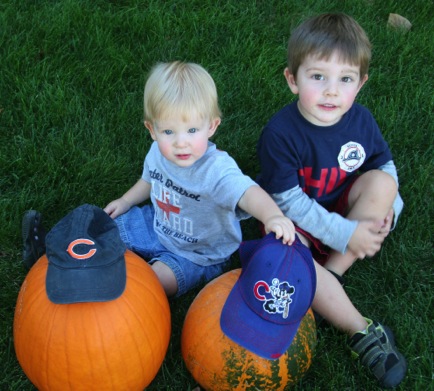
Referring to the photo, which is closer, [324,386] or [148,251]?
[324,386]

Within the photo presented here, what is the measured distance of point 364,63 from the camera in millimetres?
2816

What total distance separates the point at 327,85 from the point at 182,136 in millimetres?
740

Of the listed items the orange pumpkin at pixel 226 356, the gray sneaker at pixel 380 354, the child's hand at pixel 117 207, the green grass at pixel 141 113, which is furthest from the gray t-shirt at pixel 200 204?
the gray sneaker at pixel 380 354

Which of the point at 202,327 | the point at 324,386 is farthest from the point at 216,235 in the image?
the point at 324,386

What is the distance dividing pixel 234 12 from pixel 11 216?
2.37 meters

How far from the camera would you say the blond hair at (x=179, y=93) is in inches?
97.8

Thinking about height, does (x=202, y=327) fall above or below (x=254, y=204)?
below

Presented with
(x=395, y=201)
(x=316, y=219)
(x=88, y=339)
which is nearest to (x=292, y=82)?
(x=316, y=219)

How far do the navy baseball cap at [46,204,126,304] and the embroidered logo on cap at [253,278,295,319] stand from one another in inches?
20.9

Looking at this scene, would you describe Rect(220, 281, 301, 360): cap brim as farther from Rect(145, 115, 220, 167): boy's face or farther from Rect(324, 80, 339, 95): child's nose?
Rect(324, 80, 339, 95): child's nose

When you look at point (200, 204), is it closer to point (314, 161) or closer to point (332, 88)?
point (314, 161)

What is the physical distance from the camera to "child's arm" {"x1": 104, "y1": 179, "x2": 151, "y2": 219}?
3146mm

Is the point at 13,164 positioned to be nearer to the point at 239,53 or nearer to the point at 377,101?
the point at 239,53

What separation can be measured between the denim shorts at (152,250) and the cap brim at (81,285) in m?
0.71
